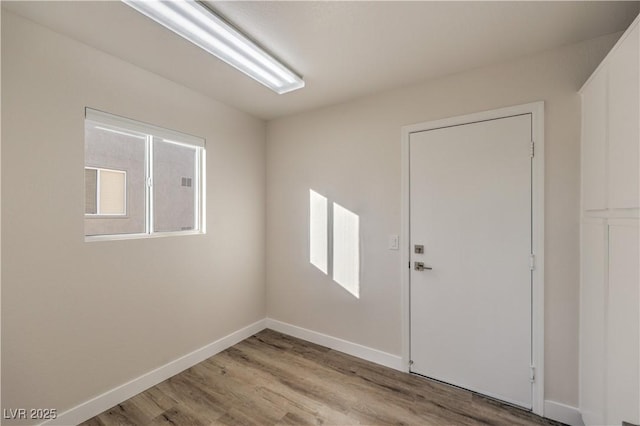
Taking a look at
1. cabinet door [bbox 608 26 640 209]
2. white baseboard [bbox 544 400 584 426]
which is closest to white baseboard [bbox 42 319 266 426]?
white baseboard [bbox 544 400 584 426]

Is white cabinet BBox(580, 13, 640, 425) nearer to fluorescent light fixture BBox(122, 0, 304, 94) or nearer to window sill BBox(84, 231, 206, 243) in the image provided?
fluorescent light fixture BBox(122, 0, 304, 94)

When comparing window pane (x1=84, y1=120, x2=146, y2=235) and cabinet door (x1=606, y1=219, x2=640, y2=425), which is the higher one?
window pane (x1=84, y1=120, x2=146, y2=235)

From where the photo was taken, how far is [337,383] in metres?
→ 2.28

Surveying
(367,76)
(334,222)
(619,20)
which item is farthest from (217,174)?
(619,20)

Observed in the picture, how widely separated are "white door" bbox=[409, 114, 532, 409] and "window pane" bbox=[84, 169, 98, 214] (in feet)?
8.47

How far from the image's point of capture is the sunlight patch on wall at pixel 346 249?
2723mm

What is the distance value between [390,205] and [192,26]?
2.00m

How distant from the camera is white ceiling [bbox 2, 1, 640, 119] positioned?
1522 millimetres

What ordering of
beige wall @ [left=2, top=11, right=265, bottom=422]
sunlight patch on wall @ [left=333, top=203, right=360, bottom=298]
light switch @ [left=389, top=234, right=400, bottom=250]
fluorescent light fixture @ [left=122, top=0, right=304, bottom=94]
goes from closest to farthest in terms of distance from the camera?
fluorescent light fixture @ [left=122, top=0, right=304, bottom=94] < beige wall @ [left=2, top=11, right=265, bottom=422] < light switch @ [left=389, top=234, right=400, bottom=250] < sunlight patch on wall @ [left=333, top=203, right=360, bottom=298]

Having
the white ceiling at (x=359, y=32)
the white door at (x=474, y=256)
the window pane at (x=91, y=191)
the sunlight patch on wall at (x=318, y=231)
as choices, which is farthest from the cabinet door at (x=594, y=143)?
the window pane at (x=91, y=191)

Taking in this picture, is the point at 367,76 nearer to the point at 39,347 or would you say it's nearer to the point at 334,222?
the point at 334,222

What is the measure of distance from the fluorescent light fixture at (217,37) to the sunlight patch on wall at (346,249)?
4.35ft

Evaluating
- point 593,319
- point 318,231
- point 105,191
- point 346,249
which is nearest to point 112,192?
point 105,191

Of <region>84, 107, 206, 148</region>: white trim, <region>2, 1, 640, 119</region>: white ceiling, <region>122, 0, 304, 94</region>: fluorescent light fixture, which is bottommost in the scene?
<region>84, 107, 206, 148</region>: white trim
